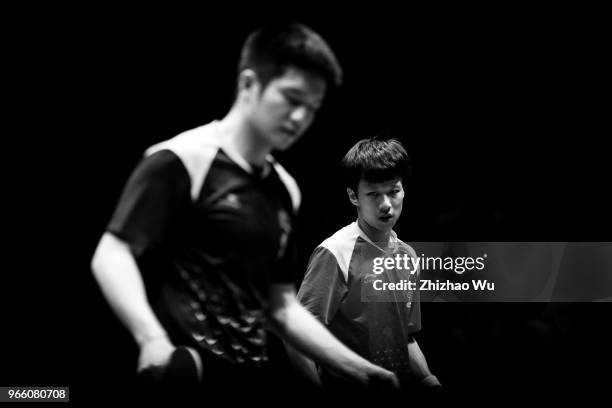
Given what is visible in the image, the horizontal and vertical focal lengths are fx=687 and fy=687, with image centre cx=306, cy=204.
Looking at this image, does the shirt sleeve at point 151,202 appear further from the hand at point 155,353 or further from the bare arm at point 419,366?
the bare arm at point 419,366

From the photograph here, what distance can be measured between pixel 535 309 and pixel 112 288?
1979 millimetres

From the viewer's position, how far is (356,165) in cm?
231

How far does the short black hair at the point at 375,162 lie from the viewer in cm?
226

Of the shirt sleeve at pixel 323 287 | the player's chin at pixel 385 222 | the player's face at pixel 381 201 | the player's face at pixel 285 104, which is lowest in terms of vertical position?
the shirt sleeve at pixel 323 287

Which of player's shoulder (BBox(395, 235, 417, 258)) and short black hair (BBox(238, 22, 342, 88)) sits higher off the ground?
short black hair (BBox(238, 22, 342, 88))

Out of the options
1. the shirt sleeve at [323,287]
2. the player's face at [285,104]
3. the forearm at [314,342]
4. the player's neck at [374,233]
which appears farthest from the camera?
the player's neck at [374,233]

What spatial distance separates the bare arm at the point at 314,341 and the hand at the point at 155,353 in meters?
0.40

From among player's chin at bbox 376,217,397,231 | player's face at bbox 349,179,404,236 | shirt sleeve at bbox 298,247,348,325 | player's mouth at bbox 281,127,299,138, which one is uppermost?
player's mouth at bbox 281,127,299,138

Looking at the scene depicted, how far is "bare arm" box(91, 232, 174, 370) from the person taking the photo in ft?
4.38

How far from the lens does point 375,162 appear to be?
227 centimetres

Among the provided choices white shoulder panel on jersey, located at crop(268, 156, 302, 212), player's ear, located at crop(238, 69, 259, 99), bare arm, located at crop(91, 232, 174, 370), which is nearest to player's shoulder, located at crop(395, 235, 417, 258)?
white shoulder panel on jersey, located at crop(268, 156, 302, 212)

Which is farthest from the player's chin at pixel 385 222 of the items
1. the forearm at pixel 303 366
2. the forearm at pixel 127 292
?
the forearm at pixel 127 292

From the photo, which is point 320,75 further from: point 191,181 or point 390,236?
point 390,236

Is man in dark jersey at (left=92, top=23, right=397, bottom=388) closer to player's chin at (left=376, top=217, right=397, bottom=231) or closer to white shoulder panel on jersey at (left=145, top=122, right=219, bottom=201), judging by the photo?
white shoulder panel on jersey at (left=145, top=122, right=219, bottom=201)
